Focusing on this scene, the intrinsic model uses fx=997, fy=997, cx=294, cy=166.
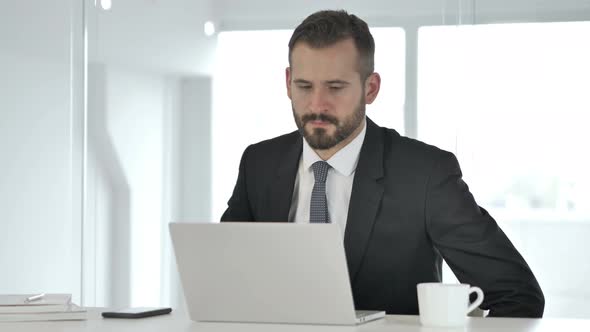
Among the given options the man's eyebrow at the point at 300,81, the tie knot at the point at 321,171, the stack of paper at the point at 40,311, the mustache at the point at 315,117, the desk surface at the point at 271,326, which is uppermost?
the man's eyebrow at the point at 300,81

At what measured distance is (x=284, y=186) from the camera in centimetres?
293

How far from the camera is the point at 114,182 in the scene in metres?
4.57

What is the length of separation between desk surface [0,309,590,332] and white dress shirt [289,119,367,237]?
2.10 feet

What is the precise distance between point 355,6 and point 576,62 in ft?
3.17

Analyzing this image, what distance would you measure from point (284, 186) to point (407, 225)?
1.28 feet

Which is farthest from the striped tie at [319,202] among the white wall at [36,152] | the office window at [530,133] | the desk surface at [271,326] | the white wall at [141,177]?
the white wall at [36,152]

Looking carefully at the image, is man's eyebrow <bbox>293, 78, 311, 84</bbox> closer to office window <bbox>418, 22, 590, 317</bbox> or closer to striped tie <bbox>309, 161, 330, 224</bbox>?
striped tie <bbox>309, 161, 330, 224</bbox>

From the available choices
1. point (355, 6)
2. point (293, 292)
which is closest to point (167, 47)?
point (355, 6)

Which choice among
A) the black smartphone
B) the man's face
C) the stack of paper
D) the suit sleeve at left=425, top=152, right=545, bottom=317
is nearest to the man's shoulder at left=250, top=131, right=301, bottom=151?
the man's face

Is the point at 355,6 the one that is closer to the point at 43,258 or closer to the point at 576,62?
the point at 576,62

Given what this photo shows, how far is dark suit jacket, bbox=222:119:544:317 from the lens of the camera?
2666 mm

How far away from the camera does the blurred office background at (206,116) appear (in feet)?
13.4

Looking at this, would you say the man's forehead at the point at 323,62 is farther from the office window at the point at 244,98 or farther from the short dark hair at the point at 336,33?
the office window at the point at 244,98

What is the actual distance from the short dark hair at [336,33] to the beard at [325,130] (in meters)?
0.14
